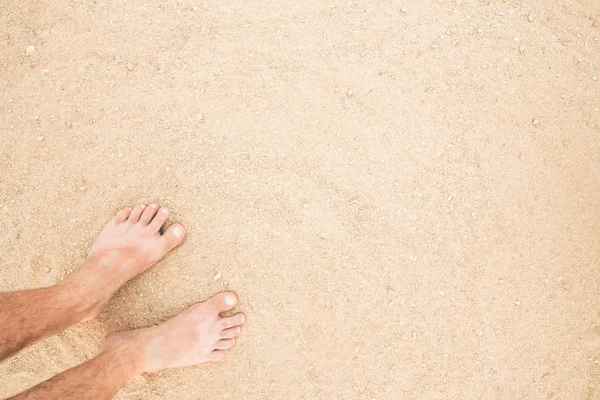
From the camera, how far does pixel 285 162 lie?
6.75 feet

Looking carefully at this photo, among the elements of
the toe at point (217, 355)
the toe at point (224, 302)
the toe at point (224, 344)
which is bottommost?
the toe at point (217, 355)

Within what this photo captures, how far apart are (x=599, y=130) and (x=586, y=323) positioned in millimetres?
863

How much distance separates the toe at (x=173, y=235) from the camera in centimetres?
203

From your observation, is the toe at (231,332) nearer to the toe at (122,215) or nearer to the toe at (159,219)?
the toe at (159,219)

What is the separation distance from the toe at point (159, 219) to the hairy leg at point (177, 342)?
39 cm

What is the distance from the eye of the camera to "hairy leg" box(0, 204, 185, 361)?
5.88 ft

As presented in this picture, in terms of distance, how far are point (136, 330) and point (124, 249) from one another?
14.3 inches

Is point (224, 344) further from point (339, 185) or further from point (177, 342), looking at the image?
point (339, 185)

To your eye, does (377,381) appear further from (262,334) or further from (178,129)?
(178,129)

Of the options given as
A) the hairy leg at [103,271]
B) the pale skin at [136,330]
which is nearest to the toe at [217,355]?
the pale skin at [136,330]

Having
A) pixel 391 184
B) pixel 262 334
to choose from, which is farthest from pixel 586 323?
pixel 262 334

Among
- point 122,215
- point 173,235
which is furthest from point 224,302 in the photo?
point 122,215

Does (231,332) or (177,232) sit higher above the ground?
(177,232)

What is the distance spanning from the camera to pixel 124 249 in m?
2.03
